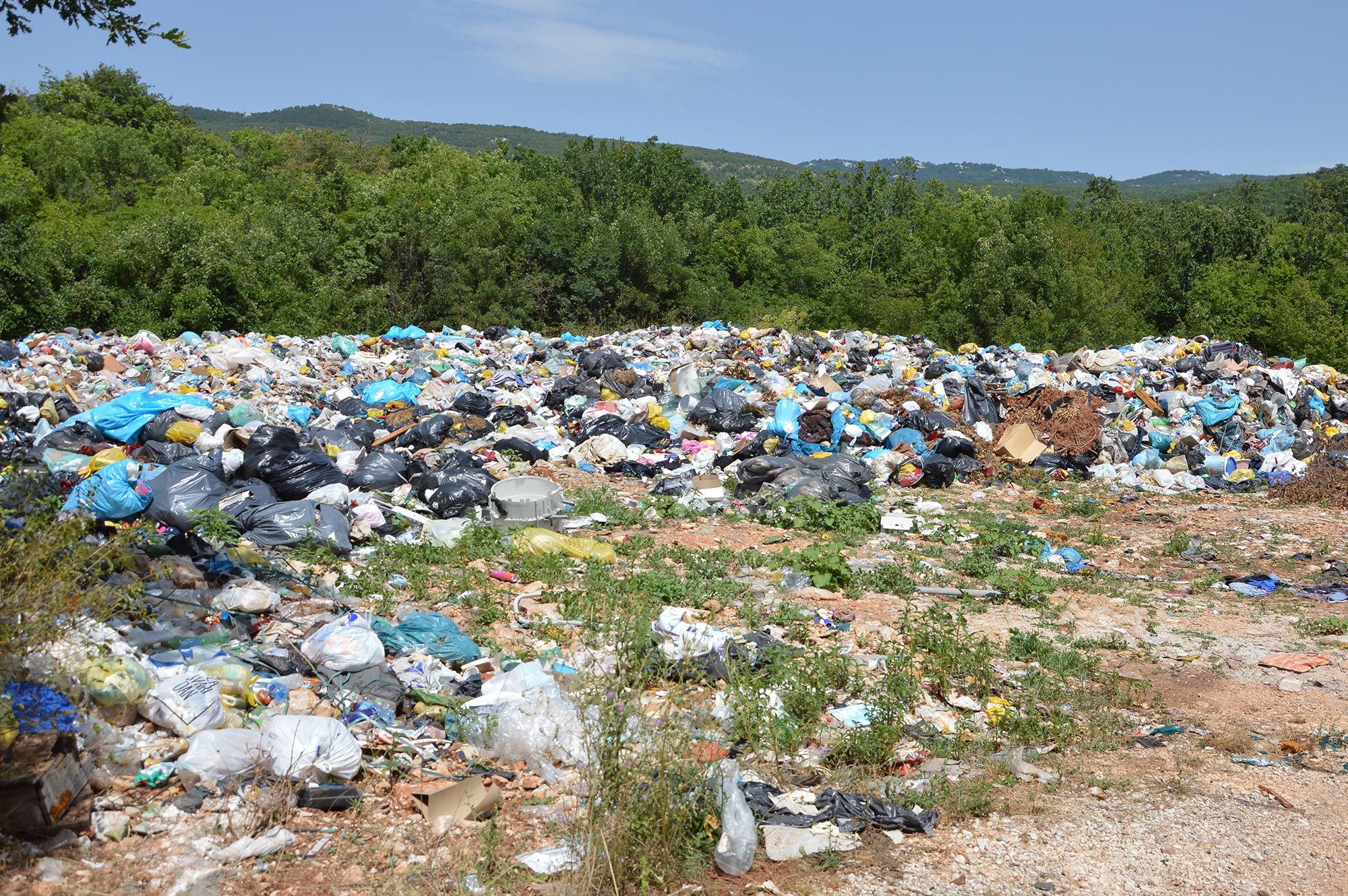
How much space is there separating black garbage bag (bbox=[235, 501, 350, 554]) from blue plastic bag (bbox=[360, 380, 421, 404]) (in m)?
4.52

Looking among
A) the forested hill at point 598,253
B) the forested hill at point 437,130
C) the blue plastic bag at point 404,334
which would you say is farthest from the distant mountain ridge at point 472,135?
the blue plastic bag at point 404,334

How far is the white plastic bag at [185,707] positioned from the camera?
3180 millimetres

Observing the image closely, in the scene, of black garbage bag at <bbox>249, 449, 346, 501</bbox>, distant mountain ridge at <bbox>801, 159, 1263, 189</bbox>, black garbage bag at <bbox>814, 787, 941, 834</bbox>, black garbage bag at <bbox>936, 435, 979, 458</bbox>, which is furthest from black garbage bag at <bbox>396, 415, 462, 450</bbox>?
distant mountain ridge at <bbox>801, 159, 1263, 189</bbox>

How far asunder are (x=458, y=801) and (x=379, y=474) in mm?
4608

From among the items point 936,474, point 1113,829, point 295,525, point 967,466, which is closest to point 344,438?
point 295,525

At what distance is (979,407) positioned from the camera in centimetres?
1062

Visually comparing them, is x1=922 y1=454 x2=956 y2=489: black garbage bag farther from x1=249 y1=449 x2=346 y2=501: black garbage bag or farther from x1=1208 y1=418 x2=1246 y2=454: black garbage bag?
x1=249 y1=449 x2=346 y2=501: black garbage bag

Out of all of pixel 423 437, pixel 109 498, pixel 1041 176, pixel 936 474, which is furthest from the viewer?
pixel 1041 176

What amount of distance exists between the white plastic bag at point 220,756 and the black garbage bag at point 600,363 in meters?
9.14

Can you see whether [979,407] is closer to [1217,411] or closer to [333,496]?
[1217,411]

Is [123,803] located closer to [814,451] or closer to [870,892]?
[870,892]

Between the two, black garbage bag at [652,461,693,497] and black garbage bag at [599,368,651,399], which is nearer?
black garbage bag at [652,461,693,497]

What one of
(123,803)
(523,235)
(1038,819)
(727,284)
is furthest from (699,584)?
(727,284)

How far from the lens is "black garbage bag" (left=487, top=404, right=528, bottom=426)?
33.4 feet
